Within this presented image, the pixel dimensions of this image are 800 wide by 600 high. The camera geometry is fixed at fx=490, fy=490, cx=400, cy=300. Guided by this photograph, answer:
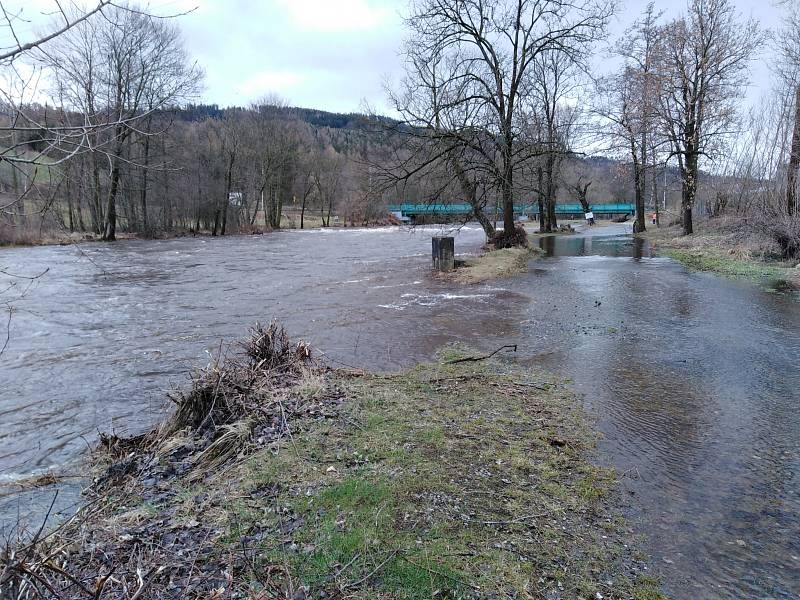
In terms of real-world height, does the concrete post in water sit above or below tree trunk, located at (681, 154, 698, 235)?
below

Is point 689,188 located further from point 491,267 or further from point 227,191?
point 227,191

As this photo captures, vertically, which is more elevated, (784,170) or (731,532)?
(784,170)

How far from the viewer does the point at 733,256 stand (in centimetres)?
1570

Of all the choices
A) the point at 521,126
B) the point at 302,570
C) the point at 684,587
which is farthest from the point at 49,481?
the point at 521,126

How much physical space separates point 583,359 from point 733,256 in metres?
12.5

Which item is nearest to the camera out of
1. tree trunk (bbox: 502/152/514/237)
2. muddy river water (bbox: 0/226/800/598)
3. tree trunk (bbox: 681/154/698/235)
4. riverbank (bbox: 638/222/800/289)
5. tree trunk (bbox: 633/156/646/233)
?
muddy river water (bbox: 0/226/800/598)

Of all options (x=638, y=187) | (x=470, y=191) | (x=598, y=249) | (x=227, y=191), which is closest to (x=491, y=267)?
(x=470, y=191)

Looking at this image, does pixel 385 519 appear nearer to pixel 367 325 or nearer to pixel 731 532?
pixel 731 532

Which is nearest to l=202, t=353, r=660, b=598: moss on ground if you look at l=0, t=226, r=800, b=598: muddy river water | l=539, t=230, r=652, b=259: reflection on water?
l=0, t=226, r=800, b=598: muddy river water

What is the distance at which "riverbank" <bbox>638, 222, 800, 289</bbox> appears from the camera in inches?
498

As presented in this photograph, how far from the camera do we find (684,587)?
2.50 meters

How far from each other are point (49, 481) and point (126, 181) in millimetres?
33046

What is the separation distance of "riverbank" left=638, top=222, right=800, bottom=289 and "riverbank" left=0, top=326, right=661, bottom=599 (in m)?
10.9

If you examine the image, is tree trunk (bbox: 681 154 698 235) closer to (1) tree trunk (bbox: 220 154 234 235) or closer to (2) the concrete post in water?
(2) the concrete post in water
